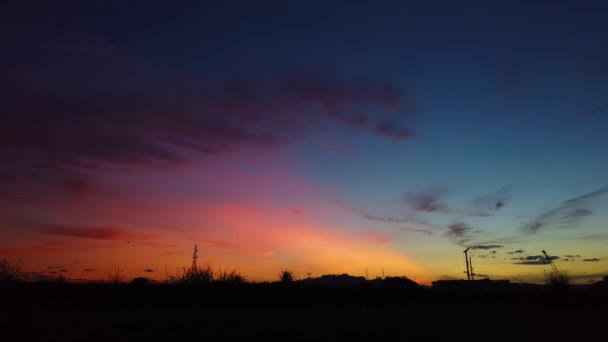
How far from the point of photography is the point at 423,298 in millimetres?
20312

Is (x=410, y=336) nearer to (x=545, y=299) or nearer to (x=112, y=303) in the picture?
(x=112, y=303)

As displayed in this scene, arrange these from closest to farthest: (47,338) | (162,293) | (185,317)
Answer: (47,338), (185,317), (162,293)

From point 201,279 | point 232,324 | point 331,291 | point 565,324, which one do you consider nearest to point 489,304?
point 331,291

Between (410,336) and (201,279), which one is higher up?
(201,279)

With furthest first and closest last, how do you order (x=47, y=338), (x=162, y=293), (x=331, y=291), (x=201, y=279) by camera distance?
(x=201, y=279), (x=331, y=291), (x=162, y=293), (x=47, y=338)

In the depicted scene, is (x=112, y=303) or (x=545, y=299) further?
(x=545, y=299)

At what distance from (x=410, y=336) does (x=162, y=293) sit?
9.74m

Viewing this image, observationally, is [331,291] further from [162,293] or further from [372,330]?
[372,330]

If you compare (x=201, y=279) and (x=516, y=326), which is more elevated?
(x=201, y=279)

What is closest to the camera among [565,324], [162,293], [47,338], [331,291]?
[47,338]

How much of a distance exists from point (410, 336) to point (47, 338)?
19.2 ft

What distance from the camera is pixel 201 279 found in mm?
20766

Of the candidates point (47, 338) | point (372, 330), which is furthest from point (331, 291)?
point (47, 338)

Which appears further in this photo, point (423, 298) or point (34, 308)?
point (423, 298)
